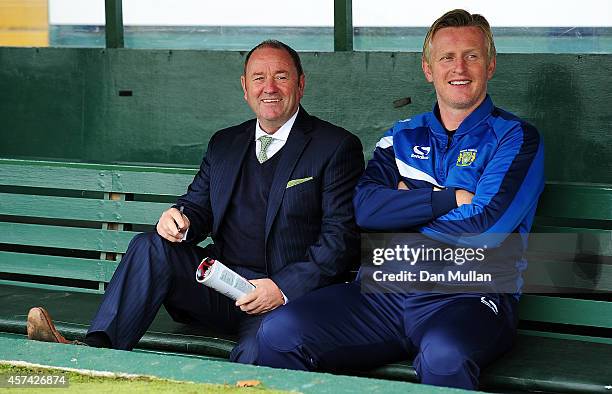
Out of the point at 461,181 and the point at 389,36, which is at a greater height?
the point at 389,36

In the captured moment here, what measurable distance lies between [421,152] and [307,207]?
409 mm

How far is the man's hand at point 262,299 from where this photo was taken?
3369 mm

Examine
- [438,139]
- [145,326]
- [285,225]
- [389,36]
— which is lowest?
[145,326]

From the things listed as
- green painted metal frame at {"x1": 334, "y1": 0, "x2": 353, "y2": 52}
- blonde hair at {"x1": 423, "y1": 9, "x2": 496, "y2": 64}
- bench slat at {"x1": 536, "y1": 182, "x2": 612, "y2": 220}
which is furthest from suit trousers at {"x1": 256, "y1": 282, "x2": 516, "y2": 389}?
green painted metal frame at {"x1": 334, "y1": 0, "x2": 353, "y2": 52}

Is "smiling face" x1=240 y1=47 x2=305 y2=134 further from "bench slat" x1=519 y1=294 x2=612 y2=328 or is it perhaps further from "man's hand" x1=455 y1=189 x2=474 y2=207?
"bench slat" x1=519 y1=294 x2=612 y2=328

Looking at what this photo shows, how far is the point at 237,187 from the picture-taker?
12.0ft

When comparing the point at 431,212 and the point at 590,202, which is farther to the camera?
the point at 590,202

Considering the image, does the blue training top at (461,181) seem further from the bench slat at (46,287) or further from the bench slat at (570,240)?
the bench slat at (46,287)

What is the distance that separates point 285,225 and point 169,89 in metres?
1.84

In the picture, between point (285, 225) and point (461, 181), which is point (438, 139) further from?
point (285, 225)

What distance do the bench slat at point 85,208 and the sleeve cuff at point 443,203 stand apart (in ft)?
4.13

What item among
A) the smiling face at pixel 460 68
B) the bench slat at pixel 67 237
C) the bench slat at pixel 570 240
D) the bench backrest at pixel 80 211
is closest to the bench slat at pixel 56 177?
the bench backrest at pixel 80 211

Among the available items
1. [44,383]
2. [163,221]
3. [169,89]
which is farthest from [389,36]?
[44,383]

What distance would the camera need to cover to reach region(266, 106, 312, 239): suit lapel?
3545 millimetres
